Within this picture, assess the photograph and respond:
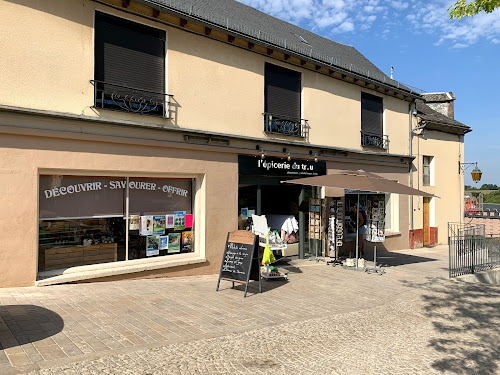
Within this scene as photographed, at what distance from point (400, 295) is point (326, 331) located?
3.13 m

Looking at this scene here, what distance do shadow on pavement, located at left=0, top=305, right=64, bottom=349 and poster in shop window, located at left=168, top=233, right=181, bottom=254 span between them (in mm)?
3540

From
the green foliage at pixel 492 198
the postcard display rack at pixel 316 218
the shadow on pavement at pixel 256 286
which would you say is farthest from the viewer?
the green foliage at pixel 492 198

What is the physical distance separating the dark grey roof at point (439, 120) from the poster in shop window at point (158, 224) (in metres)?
12.5

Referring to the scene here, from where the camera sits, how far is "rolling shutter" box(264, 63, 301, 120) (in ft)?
36.4

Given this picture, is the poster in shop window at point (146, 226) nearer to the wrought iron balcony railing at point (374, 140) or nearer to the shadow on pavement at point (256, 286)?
the shadow on pavement at point (256, 286)

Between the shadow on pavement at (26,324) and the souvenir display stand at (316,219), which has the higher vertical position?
the souvenir display stand at (316,219)

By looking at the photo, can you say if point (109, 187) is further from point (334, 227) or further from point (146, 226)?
point (334, 227)

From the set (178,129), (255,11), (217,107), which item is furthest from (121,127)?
(255,11)

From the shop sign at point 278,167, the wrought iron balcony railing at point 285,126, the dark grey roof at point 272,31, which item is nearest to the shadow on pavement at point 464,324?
the shop sign at point 278,167

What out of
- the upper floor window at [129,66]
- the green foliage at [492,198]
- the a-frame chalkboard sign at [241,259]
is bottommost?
the a-frame chalkboard sign at [241,259]

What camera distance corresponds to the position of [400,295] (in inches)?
322

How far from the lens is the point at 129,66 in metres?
8.37

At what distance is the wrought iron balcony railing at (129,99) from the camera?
7.93 m

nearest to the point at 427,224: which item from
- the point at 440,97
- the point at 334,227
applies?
the point at 440,97
